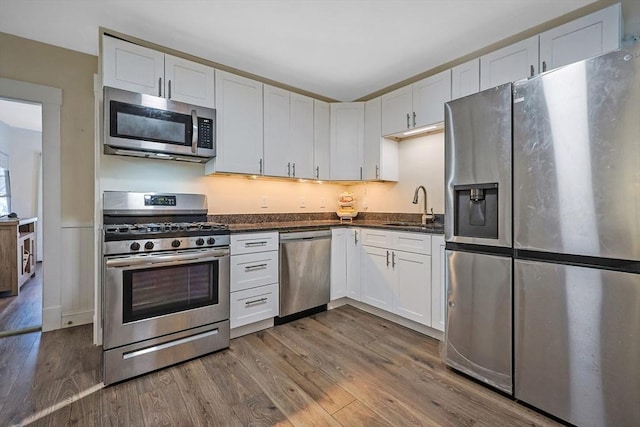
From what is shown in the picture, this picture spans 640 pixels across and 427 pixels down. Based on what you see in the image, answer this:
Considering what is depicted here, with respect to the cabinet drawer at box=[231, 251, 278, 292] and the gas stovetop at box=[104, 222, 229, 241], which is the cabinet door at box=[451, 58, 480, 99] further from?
the gas stovetop at box=[104, 222, 229, 241]

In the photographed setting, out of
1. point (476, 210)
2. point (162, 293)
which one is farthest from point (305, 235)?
point (476, 210)

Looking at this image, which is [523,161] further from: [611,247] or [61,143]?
[61,143]

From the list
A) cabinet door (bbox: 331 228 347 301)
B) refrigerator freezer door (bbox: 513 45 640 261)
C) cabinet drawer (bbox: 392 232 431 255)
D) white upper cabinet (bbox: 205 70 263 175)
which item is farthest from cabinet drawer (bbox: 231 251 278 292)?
refrigerator freezer door (bbox: 513 45 640 261)

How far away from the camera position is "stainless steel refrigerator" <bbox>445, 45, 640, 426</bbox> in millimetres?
1363

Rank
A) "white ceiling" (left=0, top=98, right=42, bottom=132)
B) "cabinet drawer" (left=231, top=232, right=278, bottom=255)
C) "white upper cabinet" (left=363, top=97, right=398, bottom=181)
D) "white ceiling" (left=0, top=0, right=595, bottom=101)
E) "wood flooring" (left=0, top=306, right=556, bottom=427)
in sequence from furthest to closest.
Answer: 1. "white ceiling" (left=0, top=98, right=42, bottom=132)
2. "white upper cabinet" (left=363, top=97, right=398, bottom=181)
3. "cabinet drawer" (left=231, top=232, right=278, bottom=255)
4. "white ceiling" (left=0, top=0, right=595, bottom=101)
5. "wood flooring" (left=0, top=306, right=556, bottom=427)

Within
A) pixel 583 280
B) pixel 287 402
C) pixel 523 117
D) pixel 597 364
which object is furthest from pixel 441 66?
pixel 287 402

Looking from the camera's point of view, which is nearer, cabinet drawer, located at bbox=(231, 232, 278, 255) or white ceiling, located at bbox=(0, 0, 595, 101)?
white ceiling, located at bbox=(0, 0, 595, 101)

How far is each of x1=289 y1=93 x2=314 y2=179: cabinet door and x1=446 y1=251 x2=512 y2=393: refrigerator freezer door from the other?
6.04ft

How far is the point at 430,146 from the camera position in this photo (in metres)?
3.15

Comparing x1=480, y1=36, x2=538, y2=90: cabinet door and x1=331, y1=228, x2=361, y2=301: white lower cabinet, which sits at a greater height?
x1=480, y1=36, x2=538, y2=90: cabinet door

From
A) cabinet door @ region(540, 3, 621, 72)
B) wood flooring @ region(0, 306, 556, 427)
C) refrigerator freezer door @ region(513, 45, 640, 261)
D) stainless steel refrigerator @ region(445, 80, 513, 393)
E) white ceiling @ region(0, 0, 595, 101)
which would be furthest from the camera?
white ceiling @ region(0, 0, 595, 101)

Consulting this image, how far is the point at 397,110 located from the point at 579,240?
2.10 m

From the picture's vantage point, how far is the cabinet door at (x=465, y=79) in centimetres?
250

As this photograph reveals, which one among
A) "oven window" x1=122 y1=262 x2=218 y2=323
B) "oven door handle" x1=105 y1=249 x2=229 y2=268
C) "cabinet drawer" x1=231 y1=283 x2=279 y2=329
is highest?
"oven door handle" x1=105 y1=249 x2=229 y2=268
